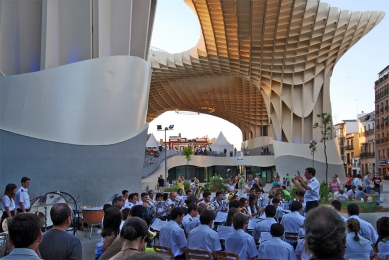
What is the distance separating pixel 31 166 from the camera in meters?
13.4

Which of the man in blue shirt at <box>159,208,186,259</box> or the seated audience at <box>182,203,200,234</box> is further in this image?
the seated audience at <box>182,203,200,234</box>

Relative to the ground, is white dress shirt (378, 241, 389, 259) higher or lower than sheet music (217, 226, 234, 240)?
higher

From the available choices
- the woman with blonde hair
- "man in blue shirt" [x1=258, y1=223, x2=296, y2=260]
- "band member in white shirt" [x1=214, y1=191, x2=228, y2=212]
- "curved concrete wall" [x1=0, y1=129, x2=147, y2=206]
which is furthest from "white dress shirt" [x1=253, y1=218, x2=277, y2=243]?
"curved concrete wall" [x1=0, y1=129, x2=147, y2=206]

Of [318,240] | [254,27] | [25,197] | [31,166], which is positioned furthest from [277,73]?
[318,240]

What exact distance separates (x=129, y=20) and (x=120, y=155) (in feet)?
17.1

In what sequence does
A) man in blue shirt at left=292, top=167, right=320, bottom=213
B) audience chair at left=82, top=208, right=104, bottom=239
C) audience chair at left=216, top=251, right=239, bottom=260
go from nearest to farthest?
1. audience chair at left=216, top=251, right=239, bottom=260
2. man in blue shirt at left=292, top=167, right=320, bottom=213
3. audience chair at left=82, top=208, right=104, bottom=239

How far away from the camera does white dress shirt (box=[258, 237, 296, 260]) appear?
17.6 ft

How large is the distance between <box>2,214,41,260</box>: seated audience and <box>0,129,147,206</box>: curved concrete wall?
1095cm

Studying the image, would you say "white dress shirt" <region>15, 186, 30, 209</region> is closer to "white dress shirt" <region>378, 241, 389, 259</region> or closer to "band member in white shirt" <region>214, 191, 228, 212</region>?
"band member in white shirt" <region>214, 191, 228, 212</region>

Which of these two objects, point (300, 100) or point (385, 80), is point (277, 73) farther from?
point (385, 80)

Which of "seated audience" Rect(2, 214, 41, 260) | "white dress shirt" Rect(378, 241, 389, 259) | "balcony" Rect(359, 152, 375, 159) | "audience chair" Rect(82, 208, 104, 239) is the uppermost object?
"balcony" Rect(359, 152, 375, 159)

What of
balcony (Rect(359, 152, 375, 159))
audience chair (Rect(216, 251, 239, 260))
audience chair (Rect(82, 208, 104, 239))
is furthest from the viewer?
balcony (Rect(359, 152, 375, 159))

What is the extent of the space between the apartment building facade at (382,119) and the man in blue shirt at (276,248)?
55827 millimetres

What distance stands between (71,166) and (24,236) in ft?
36.9
